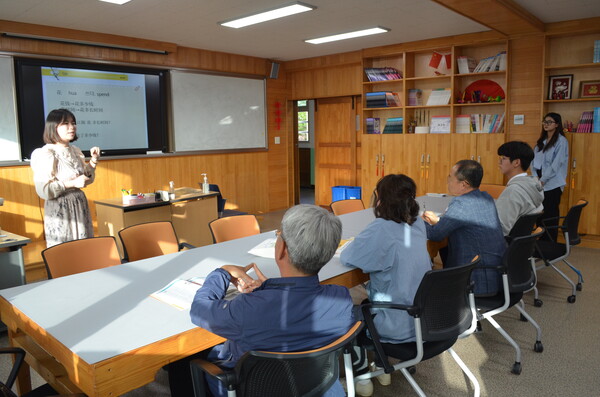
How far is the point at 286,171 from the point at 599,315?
247 inches

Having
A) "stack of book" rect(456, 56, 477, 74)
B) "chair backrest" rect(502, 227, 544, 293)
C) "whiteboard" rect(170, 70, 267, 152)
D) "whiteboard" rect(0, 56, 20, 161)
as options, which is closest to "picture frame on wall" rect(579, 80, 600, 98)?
"stack of book" rect(456, 56, 477, 74)

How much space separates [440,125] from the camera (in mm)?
7363

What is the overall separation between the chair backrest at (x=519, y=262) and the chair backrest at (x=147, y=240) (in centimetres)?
222

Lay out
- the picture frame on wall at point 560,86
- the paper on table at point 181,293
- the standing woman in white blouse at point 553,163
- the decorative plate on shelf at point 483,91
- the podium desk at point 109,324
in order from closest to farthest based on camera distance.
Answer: the podium desk at point 109,324 < the paper on table at point 181,293 < the standing woman in white blouse at point 553,163 < the picture frame on wall at point 560,86 < the decorative plate on shelf at point 483,91

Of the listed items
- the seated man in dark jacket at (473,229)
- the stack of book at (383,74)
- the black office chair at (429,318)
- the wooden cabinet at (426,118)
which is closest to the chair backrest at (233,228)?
the seated man in dark jacket at (473,229)

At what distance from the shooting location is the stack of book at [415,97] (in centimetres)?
767

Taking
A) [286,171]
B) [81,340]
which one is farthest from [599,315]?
[286,171]

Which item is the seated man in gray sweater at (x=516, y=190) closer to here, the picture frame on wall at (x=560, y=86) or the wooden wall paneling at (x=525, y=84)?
the wooden wall paneling at (x=525, y=84)

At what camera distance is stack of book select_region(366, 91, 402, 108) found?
781cm

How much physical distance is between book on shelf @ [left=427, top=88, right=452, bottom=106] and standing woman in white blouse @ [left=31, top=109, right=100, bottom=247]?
5.27 meters

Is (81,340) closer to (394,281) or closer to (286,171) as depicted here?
(394,281)

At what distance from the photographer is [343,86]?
8453 millimetres

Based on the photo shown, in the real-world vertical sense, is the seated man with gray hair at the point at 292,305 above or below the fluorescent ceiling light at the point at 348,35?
below

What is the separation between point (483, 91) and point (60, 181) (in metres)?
5.78
